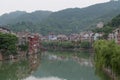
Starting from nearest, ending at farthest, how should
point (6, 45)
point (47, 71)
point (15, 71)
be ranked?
point (15, 71) < point (47, 71) < point (6, 45)

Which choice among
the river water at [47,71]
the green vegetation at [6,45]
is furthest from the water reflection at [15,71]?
the green vegetation at [6,45]

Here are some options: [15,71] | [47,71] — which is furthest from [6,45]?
[15,71]

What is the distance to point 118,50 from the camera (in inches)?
910

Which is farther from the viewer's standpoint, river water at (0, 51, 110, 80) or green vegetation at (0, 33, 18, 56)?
green vegetation at (0, 33, 18, 56)

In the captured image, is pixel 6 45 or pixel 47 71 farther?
pixel 6 45

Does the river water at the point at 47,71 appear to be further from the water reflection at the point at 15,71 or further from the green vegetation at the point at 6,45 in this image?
the green vegetation at the point at 6,45

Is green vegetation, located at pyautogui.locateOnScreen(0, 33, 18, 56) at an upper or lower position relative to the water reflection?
upper

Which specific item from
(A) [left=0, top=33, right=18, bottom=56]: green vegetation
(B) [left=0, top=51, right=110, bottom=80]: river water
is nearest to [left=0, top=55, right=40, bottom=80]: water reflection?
(B) [left=0, top=51, right=110, bottom=80]: river water

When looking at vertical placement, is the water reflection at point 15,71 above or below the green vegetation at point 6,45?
below

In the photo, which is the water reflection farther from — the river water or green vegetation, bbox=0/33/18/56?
green vegetation, bbox=0/33/18/56

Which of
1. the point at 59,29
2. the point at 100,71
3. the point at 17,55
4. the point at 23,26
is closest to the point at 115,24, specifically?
the point at 17,55

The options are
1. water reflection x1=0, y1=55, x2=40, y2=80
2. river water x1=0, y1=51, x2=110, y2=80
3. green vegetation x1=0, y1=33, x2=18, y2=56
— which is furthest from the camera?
green vegetation x1=0, y1=33, x2=18, y2=56

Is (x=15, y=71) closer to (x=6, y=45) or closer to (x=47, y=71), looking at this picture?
(x=47, y=71)

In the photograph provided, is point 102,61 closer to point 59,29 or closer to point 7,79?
point 7,79
